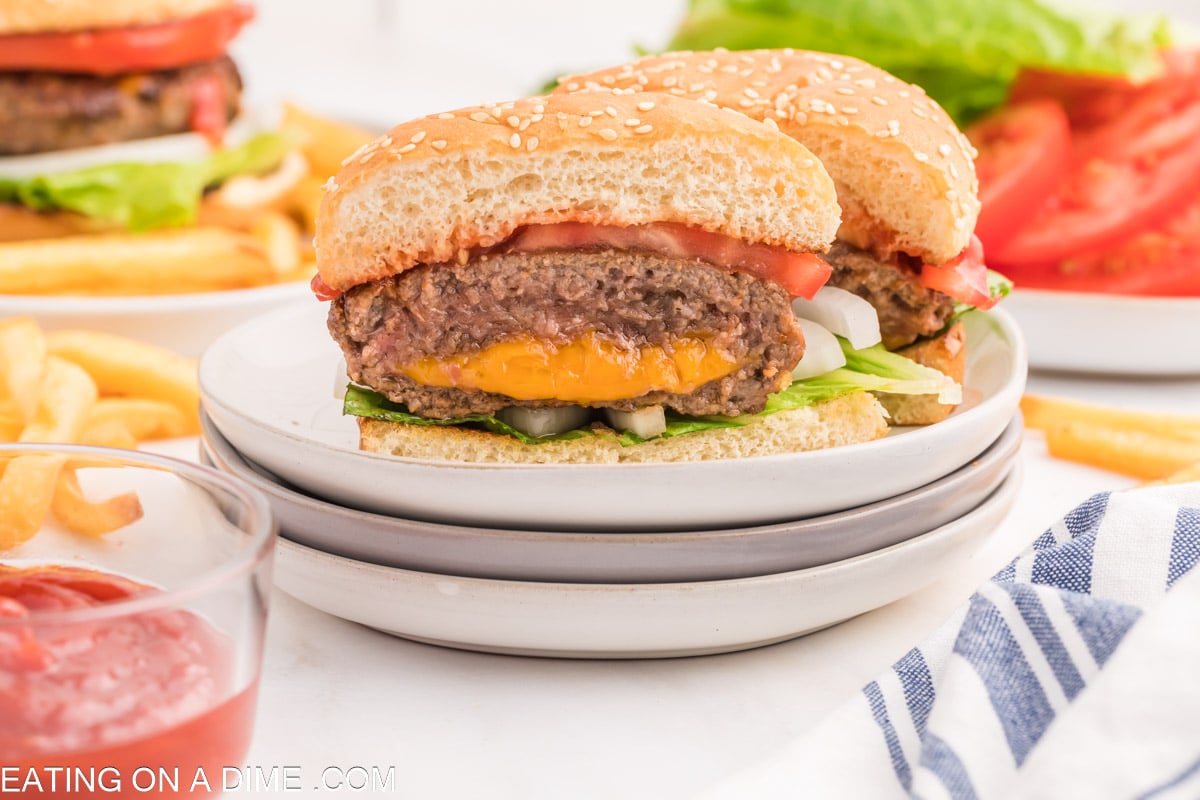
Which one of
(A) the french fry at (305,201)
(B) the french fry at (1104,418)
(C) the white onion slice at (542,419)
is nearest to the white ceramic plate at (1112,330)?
(B) the french fry at (1104,418)

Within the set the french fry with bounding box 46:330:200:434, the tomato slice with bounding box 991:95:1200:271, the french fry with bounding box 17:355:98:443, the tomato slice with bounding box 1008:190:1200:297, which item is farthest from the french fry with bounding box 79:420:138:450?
the tomato slice with bounding box 1008:190:1200:297

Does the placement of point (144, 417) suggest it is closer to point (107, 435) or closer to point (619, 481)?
point (107, 435)

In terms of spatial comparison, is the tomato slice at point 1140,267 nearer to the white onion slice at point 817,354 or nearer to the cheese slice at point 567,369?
the white onion slice at point 817,354

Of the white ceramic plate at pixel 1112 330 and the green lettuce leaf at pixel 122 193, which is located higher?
the green lettuce leaf at pixel 122 193

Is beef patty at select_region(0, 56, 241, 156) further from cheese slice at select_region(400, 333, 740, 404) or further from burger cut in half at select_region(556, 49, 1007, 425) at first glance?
cheese slice at select_region(400, 333, 740, 404)

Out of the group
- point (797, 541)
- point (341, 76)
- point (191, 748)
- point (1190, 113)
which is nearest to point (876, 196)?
point (797, 541)

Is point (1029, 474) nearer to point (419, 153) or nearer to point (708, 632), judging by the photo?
point (708, 632)
